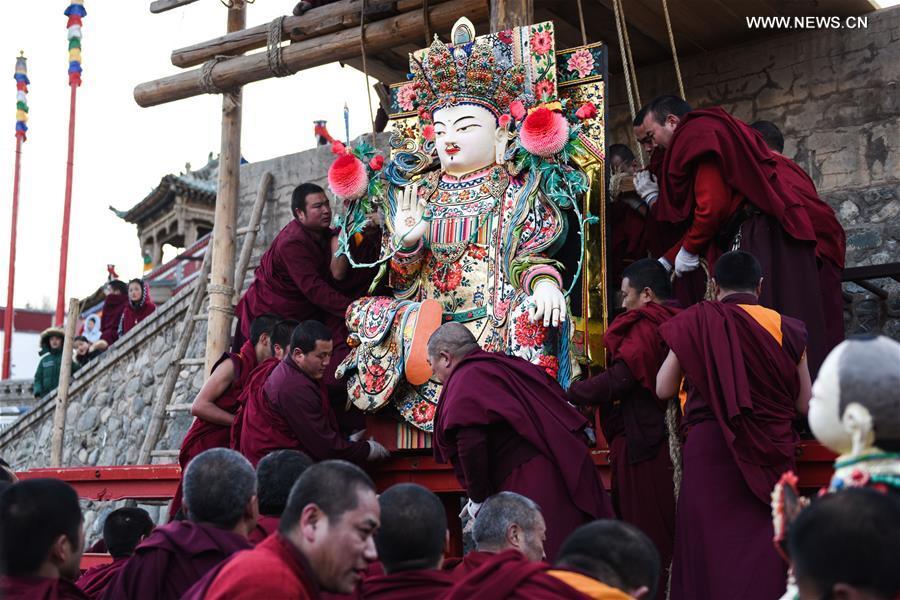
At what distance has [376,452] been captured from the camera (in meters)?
6.17

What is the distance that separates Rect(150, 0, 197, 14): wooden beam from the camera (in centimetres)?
887

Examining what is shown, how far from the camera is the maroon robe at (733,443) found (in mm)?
4395

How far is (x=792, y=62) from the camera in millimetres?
8070

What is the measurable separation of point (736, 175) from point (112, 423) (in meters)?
7.96

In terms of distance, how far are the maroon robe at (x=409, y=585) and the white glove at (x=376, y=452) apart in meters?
2.89

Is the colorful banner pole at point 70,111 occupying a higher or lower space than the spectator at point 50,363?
higher

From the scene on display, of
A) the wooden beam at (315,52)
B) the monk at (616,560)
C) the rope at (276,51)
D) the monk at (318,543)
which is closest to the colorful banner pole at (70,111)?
the wooden beam at (315,52)

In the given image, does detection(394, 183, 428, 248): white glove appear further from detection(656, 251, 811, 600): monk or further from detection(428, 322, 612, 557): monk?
Result: detection(656, 251, 811, 600): monk

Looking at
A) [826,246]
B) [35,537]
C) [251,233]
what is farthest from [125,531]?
[251,233]

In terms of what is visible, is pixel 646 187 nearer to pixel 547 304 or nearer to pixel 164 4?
pixel 547 304

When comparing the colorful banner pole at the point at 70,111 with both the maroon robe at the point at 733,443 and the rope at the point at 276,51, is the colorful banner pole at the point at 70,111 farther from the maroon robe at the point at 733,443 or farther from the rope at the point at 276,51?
the maroon robe at the point at 733,443

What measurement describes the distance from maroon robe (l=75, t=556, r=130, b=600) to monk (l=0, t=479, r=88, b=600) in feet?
2.97

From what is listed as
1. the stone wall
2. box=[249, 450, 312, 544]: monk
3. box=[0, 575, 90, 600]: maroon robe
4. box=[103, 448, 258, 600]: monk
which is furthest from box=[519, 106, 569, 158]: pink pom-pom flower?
box=[0, 575, 90, 600]: maroon robe

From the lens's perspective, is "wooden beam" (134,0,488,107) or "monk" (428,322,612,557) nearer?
"monk" (428,322,612,557)
